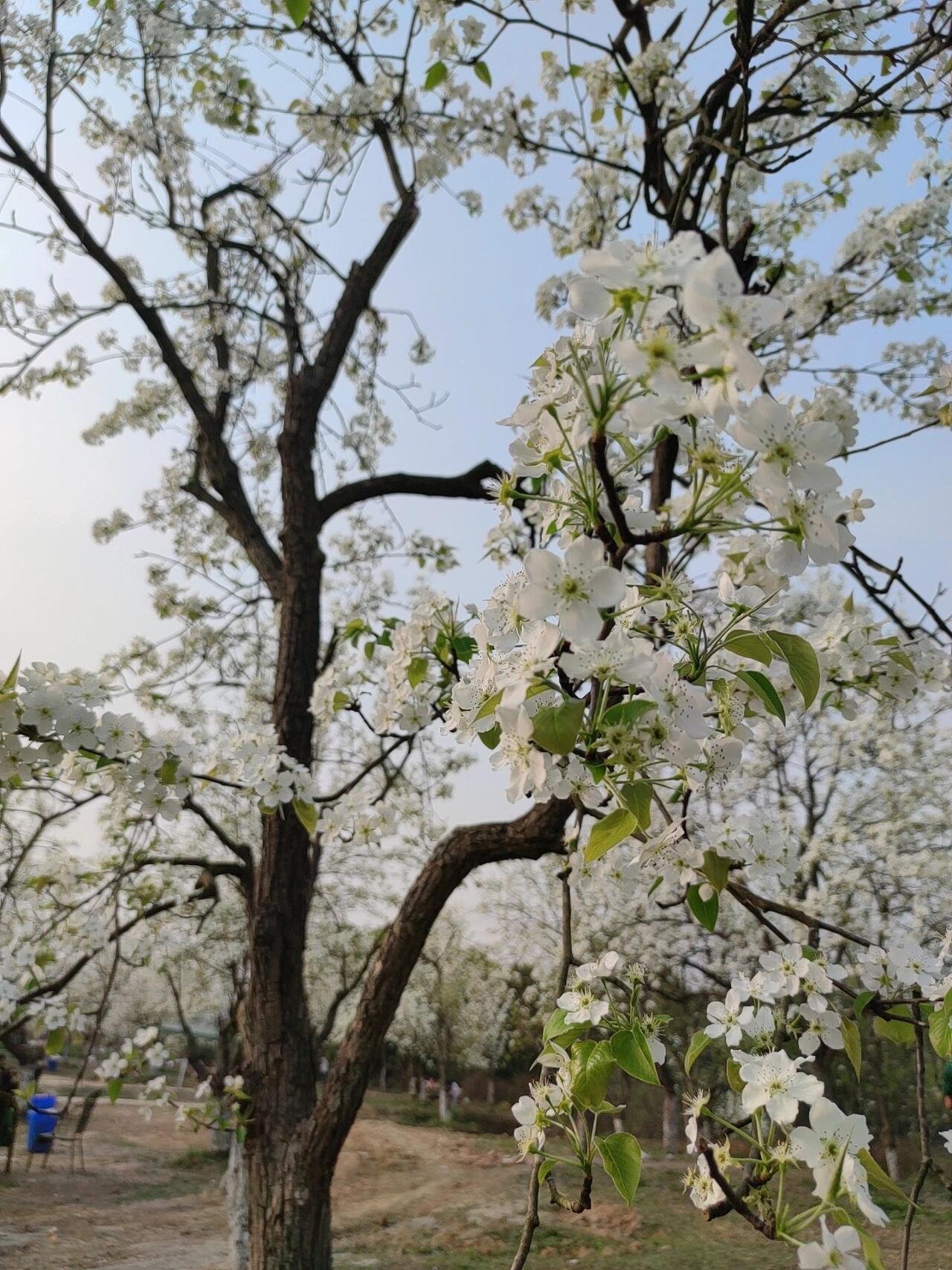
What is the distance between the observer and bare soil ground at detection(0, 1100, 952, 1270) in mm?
5102

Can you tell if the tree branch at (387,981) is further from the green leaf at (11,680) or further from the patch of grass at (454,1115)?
the patch of grass at (454,1115)

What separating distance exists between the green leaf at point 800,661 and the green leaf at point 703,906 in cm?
38

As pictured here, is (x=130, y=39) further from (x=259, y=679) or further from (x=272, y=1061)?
(x=272, y=1061)

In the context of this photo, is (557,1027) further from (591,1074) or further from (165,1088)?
(165,1088)

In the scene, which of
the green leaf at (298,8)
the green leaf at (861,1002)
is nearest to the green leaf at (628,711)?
the green leaf at (861,1002)

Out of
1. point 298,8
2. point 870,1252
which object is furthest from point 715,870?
point 298,8

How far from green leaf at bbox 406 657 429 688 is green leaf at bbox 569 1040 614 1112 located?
0.84 m

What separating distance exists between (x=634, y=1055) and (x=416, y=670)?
2.94 feet

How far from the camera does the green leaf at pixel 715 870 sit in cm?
95

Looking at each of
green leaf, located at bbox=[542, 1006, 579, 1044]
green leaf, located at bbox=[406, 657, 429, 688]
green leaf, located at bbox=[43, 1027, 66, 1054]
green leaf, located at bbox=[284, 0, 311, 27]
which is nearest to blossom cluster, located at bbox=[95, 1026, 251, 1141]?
green leaf, located at bbox=[43, 1027, 66, 1054]

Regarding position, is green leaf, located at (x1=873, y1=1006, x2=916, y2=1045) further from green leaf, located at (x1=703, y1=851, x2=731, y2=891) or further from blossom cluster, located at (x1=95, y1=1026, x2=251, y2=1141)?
blossom cluster, located at (x1=95, y1=1026, x2=251, y2=1141)

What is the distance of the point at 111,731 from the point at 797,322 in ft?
9.46

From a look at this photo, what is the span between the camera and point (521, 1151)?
967 mm

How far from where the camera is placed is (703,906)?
1.00m
